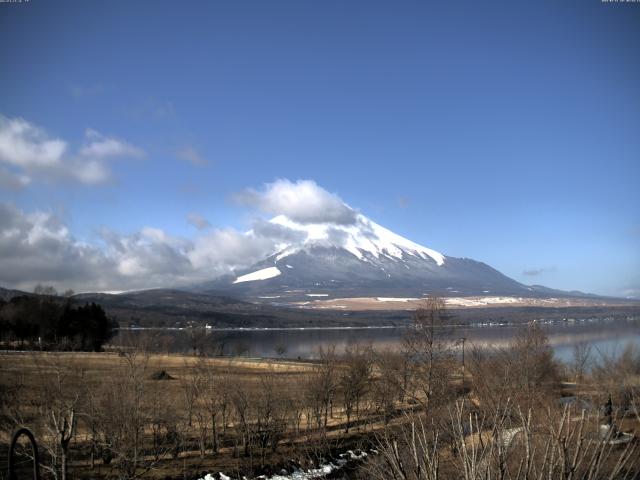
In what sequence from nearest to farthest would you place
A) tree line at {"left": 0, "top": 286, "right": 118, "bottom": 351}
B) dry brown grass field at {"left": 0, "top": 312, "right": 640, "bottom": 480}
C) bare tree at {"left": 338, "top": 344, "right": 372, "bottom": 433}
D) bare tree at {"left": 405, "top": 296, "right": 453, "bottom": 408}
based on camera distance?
dry brown grass field at {"left": 0, "top": 312, "right": 640, "bottom": 480} → bare tree at {"left": 405, "top": 296, "right": 453, "bottom": 408} → bare tree at {"left": 338, "top": 344, "right": 372, "bottom": 433} → tree line at {"left": 0, "top": 286, "right": 118, "bottom": 351}

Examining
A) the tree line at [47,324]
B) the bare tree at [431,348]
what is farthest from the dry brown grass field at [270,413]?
the tree line at [47,324]

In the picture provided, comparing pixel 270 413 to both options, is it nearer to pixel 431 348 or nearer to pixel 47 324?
pixel 431 348

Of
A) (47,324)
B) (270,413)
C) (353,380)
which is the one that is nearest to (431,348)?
(270,413)

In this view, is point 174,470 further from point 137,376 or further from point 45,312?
point 45,312

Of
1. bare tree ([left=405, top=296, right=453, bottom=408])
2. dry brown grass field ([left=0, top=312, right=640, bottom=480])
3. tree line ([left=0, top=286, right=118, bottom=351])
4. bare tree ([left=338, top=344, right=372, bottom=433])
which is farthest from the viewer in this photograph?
tree line ([left=0, top=286, right=118, bottom=351])

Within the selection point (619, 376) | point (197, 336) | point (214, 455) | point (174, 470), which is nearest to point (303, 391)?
point (214, 455)

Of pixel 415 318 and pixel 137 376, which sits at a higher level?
pixel 415 318

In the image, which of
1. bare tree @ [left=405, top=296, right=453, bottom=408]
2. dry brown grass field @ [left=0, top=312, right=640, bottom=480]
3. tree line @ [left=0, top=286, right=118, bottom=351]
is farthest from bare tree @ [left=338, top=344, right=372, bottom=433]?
tree line @ [left=0, top=286, right=118, bottom=351]

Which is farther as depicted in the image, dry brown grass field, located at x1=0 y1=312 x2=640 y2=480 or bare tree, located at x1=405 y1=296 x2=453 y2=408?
bare tree, located at x1=405 y1=296 x2=453 y2=408

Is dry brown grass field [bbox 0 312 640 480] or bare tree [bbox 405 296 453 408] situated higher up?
bare tree [bbox 405 296 453 408]

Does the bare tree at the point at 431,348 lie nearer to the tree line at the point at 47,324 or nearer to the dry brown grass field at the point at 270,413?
the dry brown grass field at the point at 270,413

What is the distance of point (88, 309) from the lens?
305 ft

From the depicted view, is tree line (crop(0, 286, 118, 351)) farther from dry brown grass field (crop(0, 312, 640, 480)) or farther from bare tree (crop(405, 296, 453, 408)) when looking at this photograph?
bare tree (crop(405, 296, 453, 408))

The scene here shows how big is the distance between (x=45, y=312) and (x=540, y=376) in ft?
253
